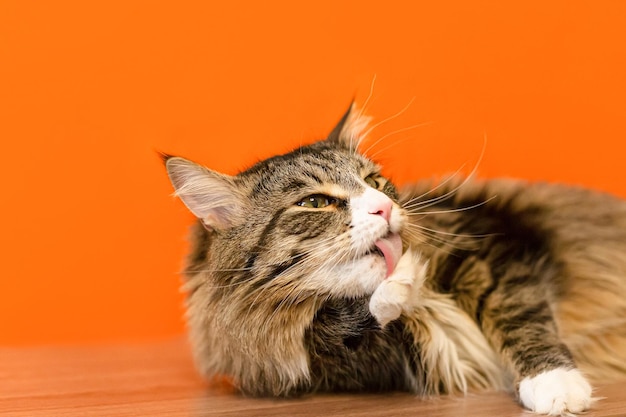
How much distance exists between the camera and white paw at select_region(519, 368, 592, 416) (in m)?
1.34

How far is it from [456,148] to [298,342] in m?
1.05

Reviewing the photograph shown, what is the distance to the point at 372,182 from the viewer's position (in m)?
1.68

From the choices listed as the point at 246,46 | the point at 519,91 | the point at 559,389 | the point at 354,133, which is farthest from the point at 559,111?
the point at 559,389

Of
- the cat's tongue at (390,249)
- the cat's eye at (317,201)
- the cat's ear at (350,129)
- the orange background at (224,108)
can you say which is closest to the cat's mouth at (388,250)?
the cat's tongue at (390,249)

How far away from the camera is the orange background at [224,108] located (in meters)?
2.15

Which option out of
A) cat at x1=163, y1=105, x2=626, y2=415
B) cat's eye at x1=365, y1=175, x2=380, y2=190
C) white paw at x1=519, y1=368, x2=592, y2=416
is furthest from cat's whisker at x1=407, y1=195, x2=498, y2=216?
white paw at x1=519, y1=368, x2=592, y2=416

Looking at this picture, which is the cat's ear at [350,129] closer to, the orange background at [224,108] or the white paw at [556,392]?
the orange background at [224,108]

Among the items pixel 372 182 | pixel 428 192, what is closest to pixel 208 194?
pixel 372 182

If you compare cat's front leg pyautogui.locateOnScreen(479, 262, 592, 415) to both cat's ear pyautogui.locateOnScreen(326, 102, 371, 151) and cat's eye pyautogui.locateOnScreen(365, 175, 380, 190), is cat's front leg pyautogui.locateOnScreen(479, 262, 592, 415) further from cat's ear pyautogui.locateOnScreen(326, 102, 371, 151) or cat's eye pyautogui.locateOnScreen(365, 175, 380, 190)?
cat's ear pyautogui.locateOnScreen(326, 102, 371, 151)

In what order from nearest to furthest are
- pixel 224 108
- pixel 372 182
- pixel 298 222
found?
1. pixel 298 222
2. pixel 372 182
3. pixel 224 108

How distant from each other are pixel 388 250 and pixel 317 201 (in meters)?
0.20

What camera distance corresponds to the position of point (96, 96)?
2.16 m

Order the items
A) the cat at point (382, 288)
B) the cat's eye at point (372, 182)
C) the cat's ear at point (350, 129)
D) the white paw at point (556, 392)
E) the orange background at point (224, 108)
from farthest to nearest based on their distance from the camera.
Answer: the orange background at point (224, 108)
the cat's ear at point (350, 129)
the cat's eye at point (372, 182)
the cat at point (382, 288)
the white paw at point (556, 392)

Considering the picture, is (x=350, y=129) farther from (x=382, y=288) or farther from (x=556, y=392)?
(x=556, y=392)
